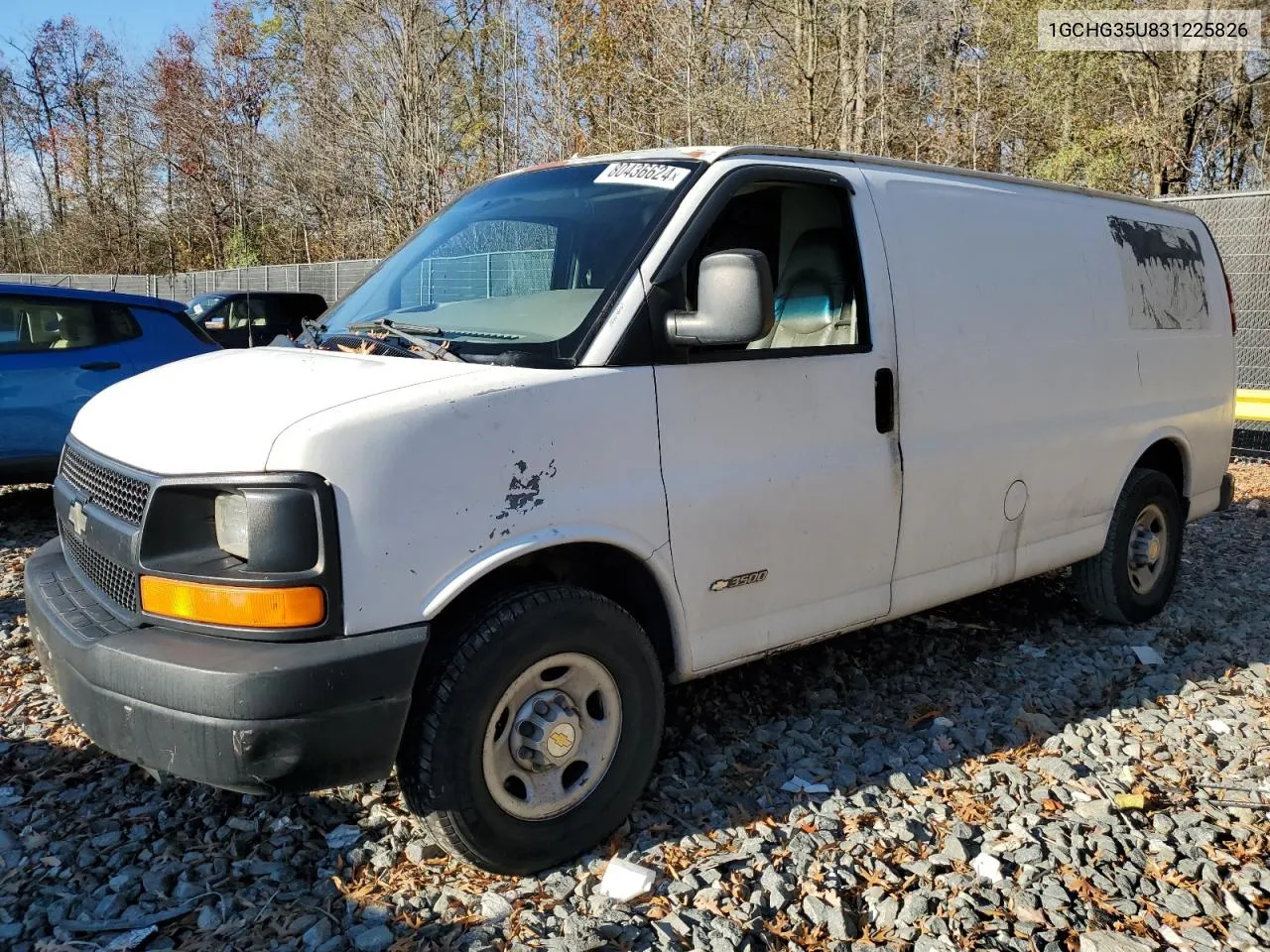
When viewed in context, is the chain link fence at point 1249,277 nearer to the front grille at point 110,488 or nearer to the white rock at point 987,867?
the white rock at point 987,867

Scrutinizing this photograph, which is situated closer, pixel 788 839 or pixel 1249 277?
pixel 788 839

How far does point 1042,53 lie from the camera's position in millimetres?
17203

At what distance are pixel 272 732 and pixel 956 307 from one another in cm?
298

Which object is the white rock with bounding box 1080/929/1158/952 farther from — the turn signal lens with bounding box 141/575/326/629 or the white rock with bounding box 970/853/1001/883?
the turn signal lens with bounding box 141/575/326/629

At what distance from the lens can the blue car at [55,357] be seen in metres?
6.91

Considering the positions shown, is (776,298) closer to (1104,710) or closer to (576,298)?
(576,298)

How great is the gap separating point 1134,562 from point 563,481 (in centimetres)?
383

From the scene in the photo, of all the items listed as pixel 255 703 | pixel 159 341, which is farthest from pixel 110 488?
pixel 159 341

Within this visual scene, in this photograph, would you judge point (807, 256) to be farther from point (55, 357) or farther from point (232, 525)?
point (55, 357)

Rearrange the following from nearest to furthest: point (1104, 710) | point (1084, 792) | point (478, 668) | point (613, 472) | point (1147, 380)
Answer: point (478, 668), point (613, 472), point (1084, 792), point (1104, 710), point (1147, 380)

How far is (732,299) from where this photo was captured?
3.02m

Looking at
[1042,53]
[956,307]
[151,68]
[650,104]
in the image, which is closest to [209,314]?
[650,104]

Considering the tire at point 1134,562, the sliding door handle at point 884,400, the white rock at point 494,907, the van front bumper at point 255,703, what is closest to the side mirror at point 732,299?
the sliding door handle at point 884,400

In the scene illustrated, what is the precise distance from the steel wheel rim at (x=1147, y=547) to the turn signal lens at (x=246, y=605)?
4.38 m
